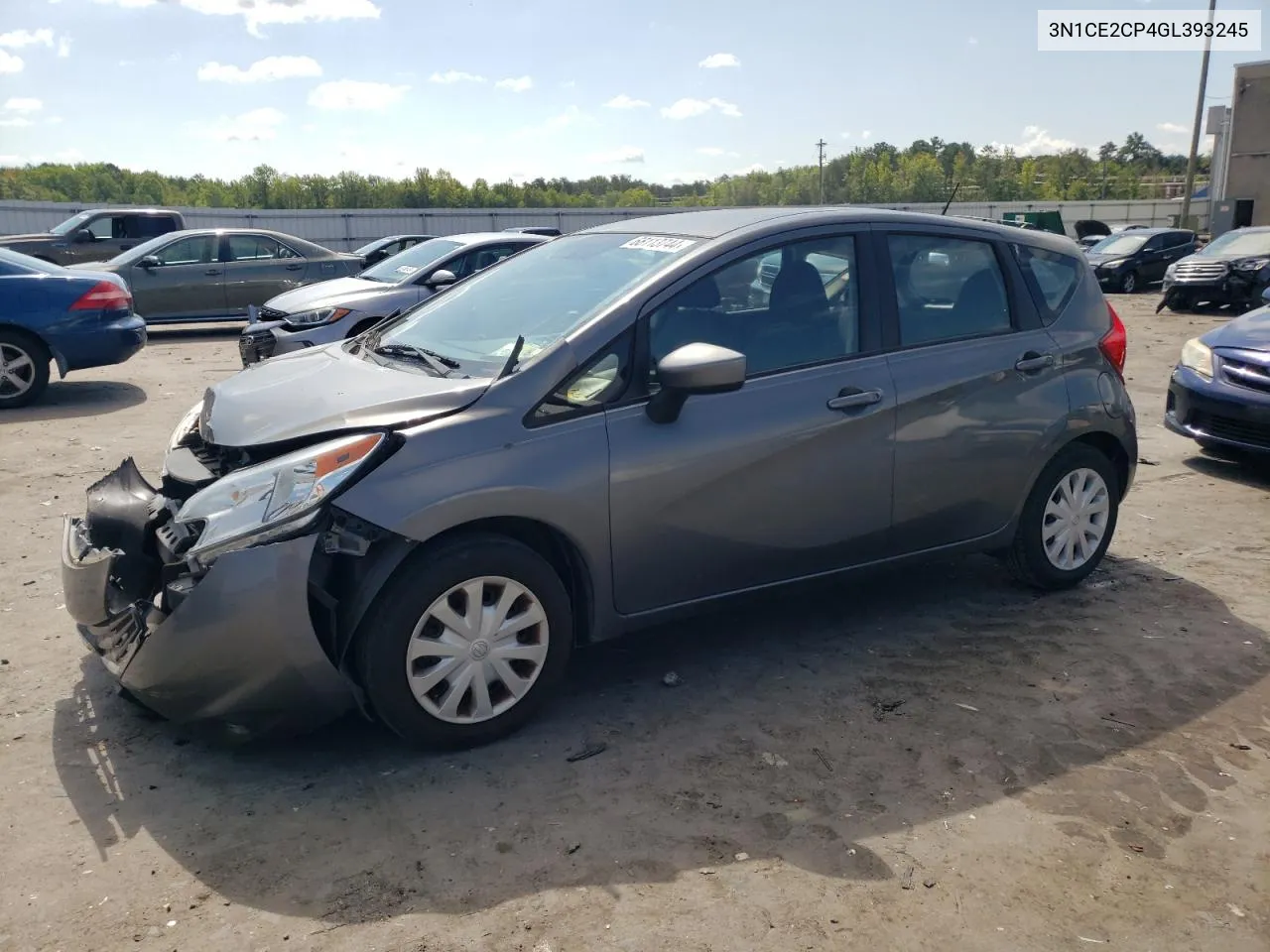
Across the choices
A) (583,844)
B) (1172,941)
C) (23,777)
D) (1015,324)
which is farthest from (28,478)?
(1172,941)

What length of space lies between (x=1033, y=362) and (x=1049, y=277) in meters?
0.52

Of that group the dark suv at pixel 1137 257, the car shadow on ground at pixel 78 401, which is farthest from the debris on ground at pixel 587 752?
the dark suv at pixel 1137 257

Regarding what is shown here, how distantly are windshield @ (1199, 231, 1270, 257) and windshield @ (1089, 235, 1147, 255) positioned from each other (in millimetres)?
5489

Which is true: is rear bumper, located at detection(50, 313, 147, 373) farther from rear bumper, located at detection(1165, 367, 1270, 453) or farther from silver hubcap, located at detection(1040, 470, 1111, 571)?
rear bumper, located at detection(1165, 367, 1270, 453)

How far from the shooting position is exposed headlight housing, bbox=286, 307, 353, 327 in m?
10.0

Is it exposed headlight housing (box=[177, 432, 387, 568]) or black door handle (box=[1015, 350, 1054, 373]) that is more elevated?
black door handle (box=[1015, 350, 1054, 373])

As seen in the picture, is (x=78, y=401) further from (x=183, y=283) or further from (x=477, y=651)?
(x=477, y=651)

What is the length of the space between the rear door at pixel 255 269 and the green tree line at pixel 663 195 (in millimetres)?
42417

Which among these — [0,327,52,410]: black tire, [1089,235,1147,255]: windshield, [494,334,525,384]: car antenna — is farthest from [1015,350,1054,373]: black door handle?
[1089,235,1147,255]: windshield

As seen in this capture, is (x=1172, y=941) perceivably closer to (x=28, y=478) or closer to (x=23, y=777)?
(x=23, y=777)

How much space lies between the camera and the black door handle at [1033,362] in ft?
15.7

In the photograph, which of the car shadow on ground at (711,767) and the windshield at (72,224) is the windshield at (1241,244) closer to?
the car shadow on ground at (711,767)

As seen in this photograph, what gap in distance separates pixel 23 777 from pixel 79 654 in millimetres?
1003

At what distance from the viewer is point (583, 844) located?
121 inches
